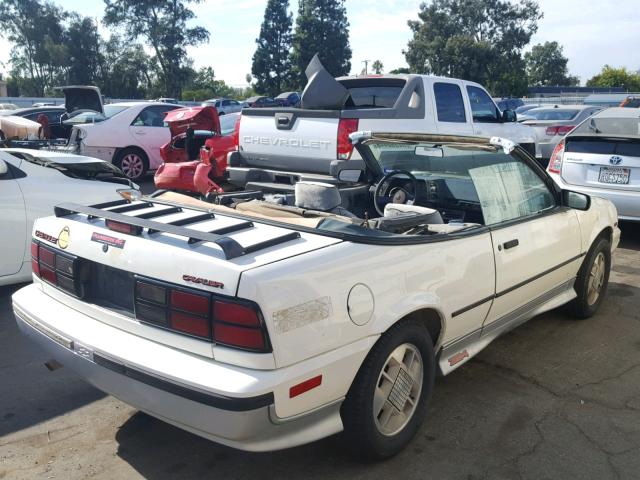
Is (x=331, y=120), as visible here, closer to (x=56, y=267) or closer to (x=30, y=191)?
(x=30, y=191)

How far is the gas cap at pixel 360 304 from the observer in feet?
8.71

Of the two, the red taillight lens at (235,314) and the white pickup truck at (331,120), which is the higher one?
the white pickup truck at (331,120)

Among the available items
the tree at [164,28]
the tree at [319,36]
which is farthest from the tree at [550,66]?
the tree at [164,28]

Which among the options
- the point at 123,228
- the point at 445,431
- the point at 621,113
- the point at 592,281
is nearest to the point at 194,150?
the point at 592,281

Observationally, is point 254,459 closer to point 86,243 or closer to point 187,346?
point 187,346

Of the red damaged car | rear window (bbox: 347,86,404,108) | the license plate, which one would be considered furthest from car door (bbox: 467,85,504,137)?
the red damaged car

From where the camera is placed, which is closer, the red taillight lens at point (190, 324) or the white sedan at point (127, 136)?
the red taillight lens at point (190, 324)

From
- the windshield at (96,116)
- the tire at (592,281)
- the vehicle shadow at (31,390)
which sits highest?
the windshield at (96,116)

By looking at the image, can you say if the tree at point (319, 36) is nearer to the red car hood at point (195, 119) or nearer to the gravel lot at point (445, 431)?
the red car hood at point (195, 119)

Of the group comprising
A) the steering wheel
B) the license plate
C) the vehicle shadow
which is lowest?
the vehicle shadow

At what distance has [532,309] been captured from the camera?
4188 millimetres

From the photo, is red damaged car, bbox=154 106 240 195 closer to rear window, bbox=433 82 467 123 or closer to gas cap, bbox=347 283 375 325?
rear window, bbox=433 82 467 123

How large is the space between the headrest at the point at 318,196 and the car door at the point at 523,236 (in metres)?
0.90

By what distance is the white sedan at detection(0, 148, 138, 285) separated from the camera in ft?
17.1
